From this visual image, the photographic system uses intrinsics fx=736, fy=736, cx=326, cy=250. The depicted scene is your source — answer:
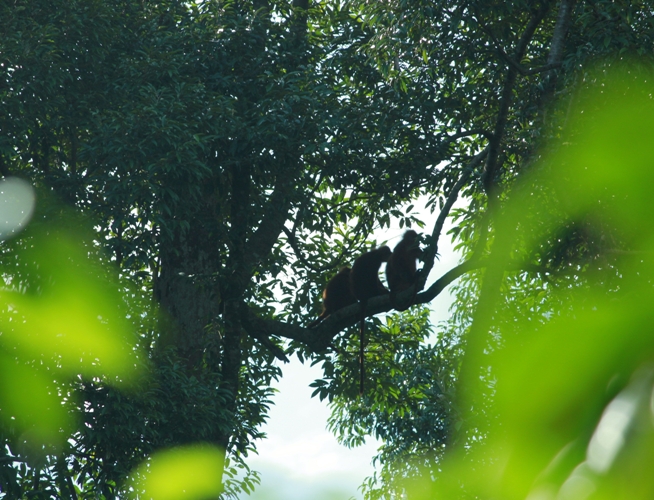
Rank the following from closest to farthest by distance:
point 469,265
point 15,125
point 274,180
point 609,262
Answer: point 609,262 < point 469,265 < point 15,125 < point 274,180

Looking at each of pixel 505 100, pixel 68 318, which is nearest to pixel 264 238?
pixel 68 318

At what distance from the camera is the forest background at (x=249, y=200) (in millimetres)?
6895

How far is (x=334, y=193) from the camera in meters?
11.4

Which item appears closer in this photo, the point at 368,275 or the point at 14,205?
the point at 14,205

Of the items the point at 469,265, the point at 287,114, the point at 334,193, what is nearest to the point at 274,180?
the point at 334,193

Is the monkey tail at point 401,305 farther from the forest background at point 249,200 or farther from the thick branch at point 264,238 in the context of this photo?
the thick branch at point 264,238

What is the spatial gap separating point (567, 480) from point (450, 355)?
987cm

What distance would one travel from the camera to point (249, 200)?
10.5 m

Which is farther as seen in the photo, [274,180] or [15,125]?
[274,180]

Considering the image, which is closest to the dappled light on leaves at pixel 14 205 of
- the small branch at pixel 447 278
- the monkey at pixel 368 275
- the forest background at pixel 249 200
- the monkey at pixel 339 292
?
the forest background at pixel 249 200

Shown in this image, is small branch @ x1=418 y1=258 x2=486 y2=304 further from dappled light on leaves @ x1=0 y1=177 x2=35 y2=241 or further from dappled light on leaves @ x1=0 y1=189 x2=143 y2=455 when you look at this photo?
dappled light on leaves @ x1=0 y1=177 x2=35 y2=241

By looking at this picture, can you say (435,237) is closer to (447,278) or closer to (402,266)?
(447,278)

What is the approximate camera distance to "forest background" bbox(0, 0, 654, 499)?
6895mm

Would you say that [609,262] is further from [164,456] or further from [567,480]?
[567,480]
